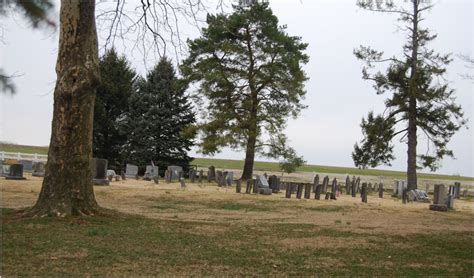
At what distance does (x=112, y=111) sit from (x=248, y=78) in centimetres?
1359

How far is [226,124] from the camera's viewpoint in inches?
1320

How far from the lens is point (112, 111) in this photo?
136ft

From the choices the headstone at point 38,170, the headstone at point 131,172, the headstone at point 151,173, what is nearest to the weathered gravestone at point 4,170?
the headstone at point 38,170

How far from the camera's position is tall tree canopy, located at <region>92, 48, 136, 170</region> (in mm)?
39906

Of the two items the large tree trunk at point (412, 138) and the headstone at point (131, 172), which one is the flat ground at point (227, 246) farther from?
the large tree trunk at point (412, 138)

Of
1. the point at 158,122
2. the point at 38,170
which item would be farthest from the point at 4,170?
the point at 158,122

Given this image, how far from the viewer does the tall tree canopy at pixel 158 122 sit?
3878 cm

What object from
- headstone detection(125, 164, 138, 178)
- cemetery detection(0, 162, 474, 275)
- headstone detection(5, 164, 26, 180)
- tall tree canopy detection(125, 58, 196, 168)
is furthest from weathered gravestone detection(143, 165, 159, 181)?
cemetery detection(0, 162, 474, 275)

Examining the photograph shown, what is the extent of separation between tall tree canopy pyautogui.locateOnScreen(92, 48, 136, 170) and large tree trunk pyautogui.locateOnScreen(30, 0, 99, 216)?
2984 centimetres

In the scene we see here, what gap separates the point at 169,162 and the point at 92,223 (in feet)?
98.7

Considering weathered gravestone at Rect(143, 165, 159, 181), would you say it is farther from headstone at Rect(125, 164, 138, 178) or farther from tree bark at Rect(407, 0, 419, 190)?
tree bark at Rect(407, 0, 419, 190)

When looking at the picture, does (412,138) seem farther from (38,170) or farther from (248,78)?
(38,170)

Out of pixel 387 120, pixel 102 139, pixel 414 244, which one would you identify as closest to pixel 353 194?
pixel 387 120

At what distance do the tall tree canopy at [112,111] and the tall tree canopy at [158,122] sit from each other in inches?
56.5
